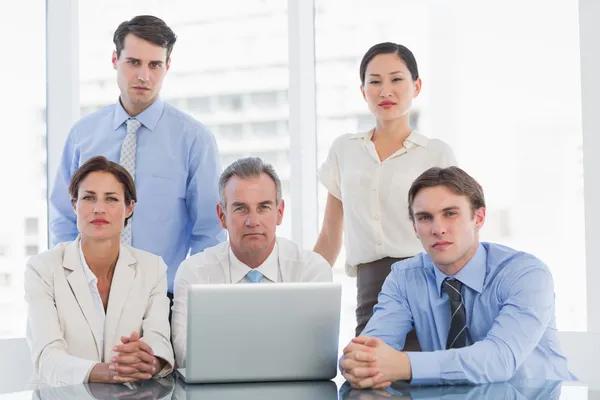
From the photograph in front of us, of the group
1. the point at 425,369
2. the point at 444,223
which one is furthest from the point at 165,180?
the point at 425,369

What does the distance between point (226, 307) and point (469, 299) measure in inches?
34.8

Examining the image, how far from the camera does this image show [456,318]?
2.32 m

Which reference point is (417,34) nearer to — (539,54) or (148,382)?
(539,54)

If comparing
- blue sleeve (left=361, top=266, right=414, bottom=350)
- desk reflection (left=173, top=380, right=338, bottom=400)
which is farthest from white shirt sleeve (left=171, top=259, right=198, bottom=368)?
blue sleeve (left=361, top=266, right=414, bottom=350)

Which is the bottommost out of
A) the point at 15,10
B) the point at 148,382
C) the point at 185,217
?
the point at 148,382

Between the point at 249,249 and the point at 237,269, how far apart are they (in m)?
0.11

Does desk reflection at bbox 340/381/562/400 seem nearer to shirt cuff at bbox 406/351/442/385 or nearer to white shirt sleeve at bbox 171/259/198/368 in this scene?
shirt cuff at bbox 406/351/442/385

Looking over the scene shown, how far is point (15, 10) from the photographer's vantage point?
13.3ft

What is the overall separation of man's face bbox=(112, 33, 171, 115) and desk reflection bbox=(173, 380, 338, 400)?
145cm

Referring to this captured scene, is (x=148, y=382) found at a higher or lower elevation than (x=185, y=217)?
lower

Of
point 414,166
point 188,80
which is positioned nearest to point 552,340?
point 414,166

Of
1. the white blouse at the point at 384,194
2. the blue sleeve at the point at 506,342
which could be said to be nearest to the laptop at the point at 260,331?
the blue sleeve at the point at 506,342

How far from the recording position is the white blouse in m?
2.95

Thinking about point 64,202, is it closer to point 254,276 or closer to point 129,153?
point 129,153
